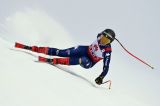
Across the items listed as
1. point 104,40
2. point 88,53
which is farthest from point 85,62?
point 104,40

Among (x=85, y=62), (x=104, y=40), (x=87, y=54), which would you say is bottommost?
(x=85, y=62)

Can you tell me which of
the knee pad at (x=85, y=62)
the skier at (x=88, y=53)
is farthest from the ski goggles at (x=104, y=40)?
the knee pad at (x=85, y=62)

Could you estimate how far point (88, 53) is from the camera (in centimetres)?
867

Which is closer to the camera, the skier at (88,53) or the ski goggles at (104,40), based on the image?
the skier at (88,53)

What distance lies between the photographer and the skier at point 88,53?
819cm

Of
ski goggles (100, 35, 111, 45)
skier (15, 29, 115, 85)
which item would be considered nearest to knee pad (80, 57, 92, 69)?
skier (15, 29, 115, 85)

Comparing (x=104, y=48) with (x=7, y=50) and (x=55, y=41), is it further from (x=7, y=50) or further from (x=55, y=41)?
(x=55, y=41)

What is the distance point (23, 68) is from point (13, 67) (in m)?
0.36

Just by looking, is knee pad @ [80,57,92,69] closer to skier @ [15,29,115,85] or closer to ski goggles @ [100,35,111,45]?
skier @ [15,29,115,85]

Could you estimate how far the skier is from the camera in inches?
322

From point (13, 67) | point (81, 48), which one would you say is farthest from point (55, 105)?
point (81, 48)

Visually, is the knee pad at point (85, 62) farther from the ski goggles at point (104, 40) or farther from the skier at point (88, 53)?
the ski goggles at point (104, 40)

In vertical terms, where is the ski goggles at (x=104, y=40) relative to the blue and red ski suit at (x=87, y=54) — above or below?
above

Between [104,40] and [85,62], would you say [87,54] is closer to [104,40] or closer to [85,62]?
[85,62]
